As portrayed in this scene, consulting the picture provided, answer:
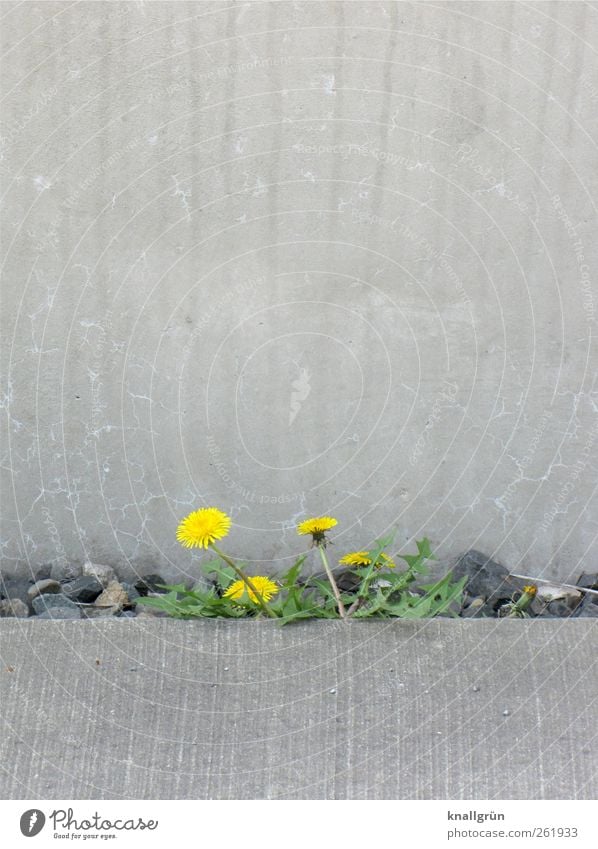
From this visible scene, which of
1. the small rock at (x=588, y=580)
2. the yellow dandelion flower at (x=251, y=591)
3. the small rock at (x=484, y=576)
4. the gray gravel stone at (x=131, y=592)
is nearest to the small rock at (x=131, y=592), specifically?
A: the gray gravel stone at (x=131, y=592)

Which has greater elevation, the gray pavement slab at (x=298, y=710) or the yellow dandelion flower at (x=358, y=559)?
the yellow dandelion flower at (x=358, y=559)

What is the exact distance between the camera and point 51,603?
2.32 m

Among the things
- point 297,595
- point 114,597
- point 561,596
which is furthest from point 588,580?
point 114,597

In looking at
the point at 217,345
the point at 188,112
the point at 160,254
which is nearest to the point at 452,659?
the point at 217,345

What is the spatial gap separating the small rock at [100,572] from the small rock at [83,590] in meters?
0.02

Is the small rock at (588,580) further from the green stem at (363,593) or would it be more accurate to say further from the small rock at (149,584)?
the small rock at (149,584)

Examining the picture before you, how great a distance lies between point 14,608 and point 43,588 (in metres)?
0.10

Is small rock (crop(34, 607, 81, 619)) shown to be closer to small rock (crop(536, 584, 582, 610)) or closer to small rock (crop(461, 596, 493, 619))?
small rock (crop(461, 596, 493, 619))

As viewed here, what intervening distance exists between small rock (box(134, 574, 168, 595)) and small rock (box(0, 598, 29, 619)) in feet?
0.85

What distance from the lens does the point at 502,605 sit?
2312 millimetres

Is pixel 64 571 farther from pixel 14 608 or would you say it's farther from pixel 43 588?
pixel 14 608

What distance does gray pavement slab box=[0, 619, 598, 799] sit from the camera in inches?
66.2

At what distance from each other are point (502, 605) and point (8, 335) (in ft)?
4.10

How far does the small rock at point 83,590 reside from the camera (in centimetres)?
238
